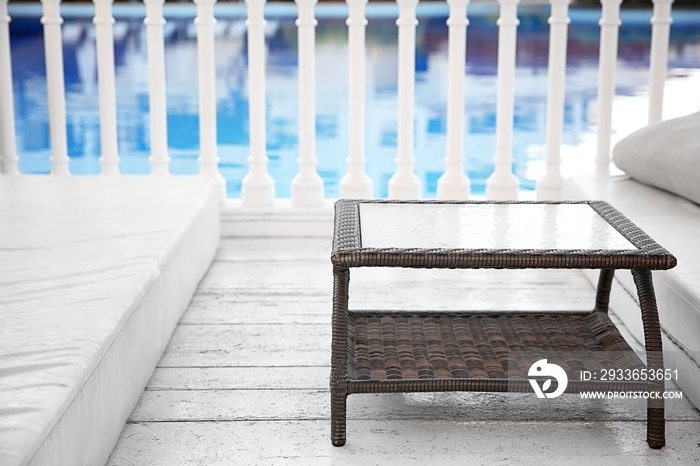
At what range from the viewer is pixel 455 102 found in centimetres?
296

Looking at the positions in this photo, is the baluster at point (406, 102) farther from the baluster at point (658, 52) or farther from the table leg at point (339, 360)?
the table leg at point (339, 360)

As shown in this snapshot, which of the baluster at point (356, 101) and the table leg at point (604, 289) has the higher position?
the baluster at point (356, 101)

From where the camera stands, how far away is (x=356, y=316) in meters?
1.89

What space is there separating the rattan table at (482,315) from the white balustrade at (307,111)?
115 cm

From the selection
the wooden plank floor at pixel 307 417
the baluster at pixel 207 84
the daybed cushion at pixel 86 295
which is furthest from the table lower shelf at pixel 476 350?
the baluster at pixel 207 84

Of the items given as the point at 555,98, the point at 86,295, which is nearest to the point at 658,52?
the point at 555,98

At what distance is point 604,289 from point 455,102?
118 centimetres

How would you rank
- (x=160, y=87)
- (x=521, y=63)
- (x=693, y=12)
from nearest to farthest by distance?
(x=160, y=87)
(x=521, y=63)
(x=693, y=12)

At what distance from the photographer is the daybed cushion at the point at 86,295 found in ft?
3.95

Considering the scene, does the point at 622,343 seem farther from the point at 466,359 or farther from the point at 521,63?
the point at 521,63

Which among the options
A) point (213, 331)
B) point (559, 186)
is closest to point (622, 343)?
point (213, 331)

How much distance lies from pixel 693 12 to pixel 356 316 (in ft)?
56.1

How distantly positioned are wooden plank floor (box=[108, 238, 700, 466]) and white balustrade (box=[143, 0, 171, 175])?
962 millimetres

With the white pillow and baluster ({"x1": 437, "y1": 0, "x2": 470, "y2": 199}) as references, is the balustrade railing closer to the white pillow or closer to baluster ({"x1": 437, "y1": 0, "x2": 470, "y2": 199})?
baluster ({"x1": 437, "y1": 0, "x2": 470, "y2": 199})
